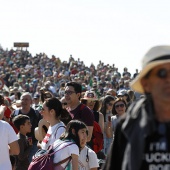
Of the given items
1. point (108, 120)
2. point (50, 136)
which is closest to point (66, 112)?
point (50, 136)

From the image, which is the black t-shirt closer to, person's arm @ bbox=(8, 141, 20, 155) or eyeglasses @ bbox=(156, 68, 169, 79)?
eyeglasses @ bbox=(156, 68, 169, 79)

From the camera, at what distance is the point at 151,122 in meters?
3.47

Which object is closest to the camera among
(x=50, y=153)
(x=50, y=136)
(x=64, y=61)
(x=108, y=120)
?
(x=50, y=153)

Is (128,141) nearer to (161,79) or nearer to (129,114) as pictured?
(129,114)

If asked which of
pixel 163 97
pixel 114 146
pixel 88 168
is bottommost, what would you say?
pixel 88 168

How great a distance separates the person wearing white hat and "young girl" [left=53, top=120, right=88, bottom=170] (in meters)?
3.67

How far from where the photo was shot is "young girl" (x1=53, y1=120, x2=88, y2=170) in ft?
23.8

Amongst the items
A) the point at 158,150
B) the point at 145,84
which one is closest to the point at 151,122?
the point at 158,150

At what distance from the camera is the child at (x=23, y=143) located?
933 cm

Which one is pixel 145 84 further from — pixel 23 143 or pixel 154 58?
pixel 23 143

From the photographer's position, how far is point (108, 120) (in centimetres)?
1269

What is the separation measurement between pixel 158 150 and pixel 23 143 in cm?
602

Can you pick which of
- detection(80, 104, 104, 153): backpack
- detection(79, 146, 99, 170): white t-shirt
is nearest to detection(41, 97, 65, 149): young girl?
detection(79, 146, 99, 170): white t-shirt

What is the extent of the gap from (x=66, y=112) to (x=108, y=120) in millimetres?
4099
